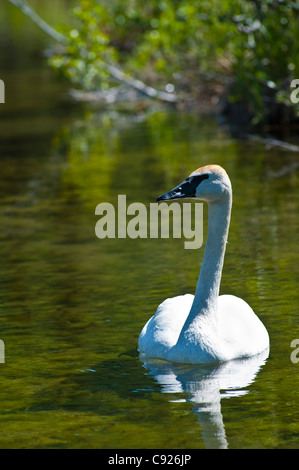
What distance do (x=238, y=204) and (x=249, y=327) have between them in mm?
5887

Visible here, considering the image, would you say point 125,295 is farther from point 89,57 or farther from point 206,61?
point 89,57

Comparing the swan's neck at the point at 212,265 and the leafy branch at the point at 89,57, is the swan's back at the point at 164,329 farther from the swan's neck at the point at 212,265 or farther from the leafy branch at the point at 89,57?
the leafy branch at the point at 89,57

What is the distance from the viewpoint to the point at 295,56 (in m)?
16.0

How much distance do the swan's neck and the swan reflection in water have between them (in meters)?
0.35

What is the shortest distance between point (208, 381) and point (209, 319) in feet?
1.57

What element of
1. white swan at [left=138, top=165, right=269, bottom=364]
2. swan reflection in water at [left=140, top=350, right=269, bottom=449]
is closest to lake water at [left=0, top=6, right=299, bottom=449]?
swan reflection in water at [left=140, top=350, right=269, bottom=449]

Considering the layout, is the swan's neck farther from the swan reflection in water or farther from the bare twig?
A: the bare twig

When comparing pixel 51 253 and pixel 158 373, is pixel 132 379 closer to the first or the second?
pixel 158 373

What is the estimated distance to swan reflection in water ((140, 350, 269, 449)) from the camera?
22.3 feet

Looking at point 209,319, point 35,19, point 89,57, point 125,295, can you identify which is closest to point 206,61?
point 89,57

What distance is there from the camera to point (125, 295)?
32.1 ft

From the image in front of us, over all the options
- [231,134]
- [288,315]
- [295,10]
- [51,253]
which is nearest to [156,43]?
[231,134]

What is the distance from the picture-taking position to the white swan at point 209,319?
7723 mm

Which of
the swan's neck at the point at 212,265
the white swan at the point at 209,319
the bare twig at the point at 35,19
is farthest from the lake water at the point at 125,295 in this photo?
the bare twig at the point at 35,19
